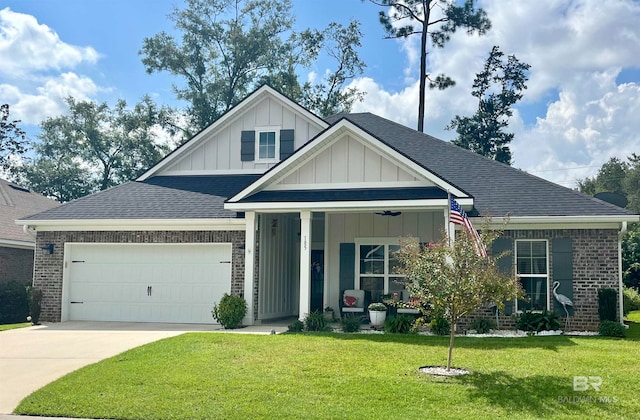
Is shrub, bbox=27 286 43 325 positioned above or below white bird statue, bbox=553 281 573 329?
below

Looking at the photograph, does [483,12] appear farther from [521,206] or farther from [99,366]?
[99,366]

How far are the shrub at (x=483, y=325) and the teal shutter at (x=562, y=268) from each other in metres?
1.64

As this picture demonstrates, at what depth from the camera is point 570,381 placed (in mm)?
8586

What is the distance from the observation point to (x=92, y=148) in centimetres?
3684

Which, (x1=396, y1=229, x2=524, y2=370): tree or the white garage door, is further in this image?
the white garage door

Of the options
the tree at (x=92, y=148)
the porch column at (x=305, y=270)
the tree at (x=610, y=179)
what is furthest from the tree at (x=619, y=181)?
the porch column at (x=305, y=270)

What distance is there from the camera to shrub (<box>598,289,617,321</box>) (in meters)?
14.0

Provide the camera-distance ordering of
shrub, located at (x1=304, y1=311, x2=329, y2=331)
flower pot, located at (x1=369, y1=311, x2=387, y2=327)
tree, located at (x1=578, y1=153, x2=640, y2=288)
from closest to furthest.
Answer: shrub, located at (x1=304, y1=311, x2=329, y2=331)
flower pot, located at (x1=369, y1=311, x2=387, y2=327)
tree, located at (x1=578, y1=153, x2=640, y2=288)

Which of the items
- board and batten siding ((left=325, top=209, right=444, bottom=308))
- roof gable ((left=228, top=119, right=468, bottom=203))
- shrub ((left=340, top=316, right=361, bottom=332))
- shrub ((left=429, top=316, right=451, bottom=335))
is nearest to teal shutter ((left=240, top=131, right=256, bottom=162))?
board and batten siding ((left=325, top=209, right=444, bottom=308))

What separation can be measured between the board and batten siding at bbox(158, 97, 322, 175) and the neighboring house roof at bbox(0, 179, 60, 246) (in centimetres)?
587

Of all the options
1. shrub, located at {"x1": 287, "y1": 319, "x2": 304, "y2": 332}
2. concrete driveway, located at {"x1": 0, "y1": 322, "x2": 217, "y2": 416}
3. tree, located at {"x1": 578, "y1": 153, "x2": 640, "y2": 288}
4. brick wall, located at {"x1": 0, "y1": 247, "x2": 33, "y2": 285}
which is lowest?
concrete driveway, located at {"x1": 0, "y1": 322, "x2": 217, "y2": 416}

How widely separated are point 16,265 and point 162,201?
283 inches

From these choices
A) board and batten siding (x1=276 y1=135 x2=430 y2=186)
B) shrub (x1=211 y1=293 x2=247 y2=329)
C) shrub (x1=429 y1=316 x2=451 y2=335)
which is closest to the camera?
shrub (x1=429 y1=316 x2=451 y2=335)

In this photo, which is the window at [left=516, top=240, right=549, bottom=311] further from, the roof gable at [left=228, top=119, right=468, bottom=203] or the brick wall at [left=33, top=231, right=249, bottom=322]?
the brick wall at [left=33, top=231, right=249, bottom=322]
